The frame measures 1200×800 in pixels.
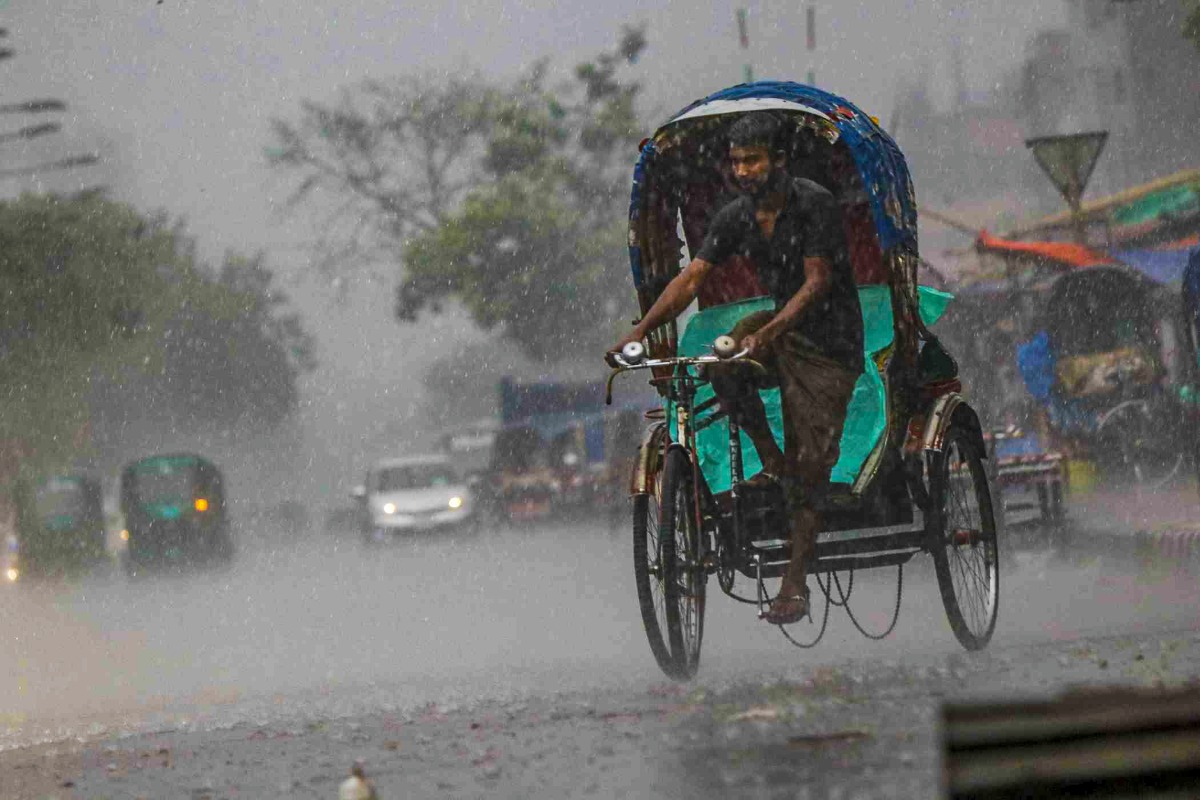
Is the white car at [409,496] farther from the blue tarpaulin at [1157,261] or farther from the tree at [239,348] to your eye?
the blue tarpaulin at [1157,261]

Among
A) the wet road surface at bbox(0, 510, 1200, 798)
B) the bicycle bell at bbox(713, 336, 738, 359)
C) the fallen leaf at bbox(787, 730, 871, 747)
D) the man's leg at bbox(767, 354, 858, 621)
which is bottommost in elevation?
the wet road surface at bbox(0, 510, 1200, 798)

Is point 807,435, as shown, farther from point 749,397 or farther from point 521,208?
point 521,208

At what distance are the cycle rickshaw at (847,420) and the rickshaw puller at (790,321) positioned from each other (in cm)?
11

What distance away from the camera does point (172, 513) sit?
31.6 metres

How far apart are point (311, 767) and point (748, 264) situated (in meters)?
2.95

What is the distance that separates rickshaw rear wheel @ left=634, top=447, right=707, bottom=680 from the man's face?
98 cm

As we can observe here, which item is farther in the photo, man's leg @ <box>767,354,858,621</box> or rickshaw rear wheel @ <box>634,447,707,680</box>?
man's leg @ <box>767,354,858,621</box>

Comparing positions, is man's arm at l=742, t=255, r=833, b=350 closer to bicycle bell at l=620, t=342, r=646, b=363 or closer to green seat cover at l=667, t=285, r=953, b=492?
bicycle bell at l=620, t=342, r=646, b=363

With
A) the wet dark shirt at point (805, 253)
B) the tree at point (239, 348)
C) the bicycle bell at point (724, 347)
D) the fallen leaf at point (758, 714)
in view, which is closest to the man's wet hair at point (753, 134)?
the wet dark shirt at point (805, 253)

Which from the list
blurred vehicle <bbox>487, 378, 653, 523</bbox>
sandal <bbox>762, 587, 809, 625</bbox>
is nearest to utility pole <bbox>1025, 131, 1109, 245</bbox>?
sandal <bbox>762, 587, 809, 625</bbox>

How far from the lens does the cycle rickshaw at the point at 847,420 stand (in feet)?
25.3

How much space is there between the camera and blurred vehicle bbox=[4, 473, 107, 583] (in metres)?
35.1

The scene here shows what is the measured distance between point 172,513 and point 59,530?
16.0 feet

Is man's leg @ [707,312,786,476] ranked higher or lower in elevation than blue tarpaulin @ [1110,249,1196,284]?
lower
